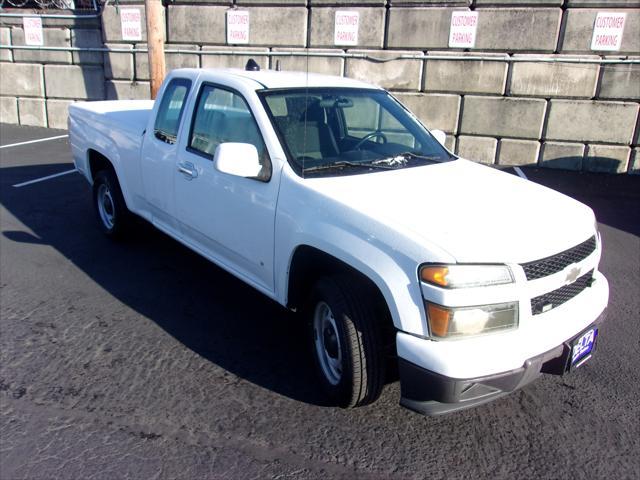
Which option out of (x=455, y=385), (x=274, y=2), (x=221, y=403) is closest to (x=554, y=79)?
(x=274, y=2)

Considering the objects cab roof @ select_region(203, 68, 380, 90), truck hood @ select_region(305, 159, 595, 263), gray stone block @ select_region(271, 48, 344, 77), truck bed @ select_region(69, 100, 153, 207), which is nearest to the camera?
truck hood @ select_region(305, 159, 595, 263)

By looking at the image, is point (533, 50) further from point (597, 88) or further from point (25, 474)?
point (25, 474)

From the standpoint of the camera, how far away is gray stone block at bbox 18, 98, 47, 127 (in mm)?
13477

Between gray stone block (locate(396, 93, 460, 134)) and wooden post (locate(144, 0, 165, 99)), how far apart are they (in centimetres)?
458

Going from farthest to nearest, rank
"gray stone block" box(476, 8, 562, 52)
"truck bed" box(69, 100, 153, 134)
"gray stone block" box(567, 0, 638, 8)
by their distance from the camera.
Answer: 1. "gray stone block" box(476, 8, 562, 52)
2. "gray stone block" box(567, 0, 638, 8)
3. "truck bed" box(69, 100, 153, 134)

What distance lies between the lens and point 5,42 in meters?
13.3

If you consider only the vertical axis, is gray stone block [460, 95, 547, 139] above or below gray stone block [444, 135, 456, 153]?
above

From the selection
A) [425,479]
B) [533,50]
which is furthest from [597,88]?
[425,479]

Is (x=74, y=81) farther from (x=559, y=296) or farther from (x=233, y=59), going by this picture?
(x=559, y=296)

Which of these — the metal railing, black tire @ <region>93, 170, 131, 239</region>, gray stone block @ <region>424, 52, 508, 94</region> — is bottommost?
black tire @ <region>93, 170, 131, 239</region>

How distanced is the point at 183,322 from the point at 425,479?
2222 mm

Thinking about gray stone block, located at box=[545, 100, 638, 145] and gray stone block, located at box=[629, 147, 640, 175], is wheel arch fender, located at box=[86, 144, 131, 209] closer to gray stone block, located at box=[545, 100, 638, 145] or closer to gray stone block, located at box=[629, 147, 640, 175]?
gray stone block, located at box=[545, 100, 638, 145]

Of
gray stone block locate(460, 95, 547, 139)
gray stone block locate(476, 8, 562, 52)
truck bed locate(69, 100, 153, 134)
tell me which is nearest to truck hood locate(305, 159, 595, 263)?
truck bed locate(69, 100, 153, 134)

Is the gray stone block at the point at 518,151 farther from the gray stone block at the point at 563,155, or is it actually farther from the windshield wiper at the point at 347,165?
the windshield wiper at the point at 347,165
